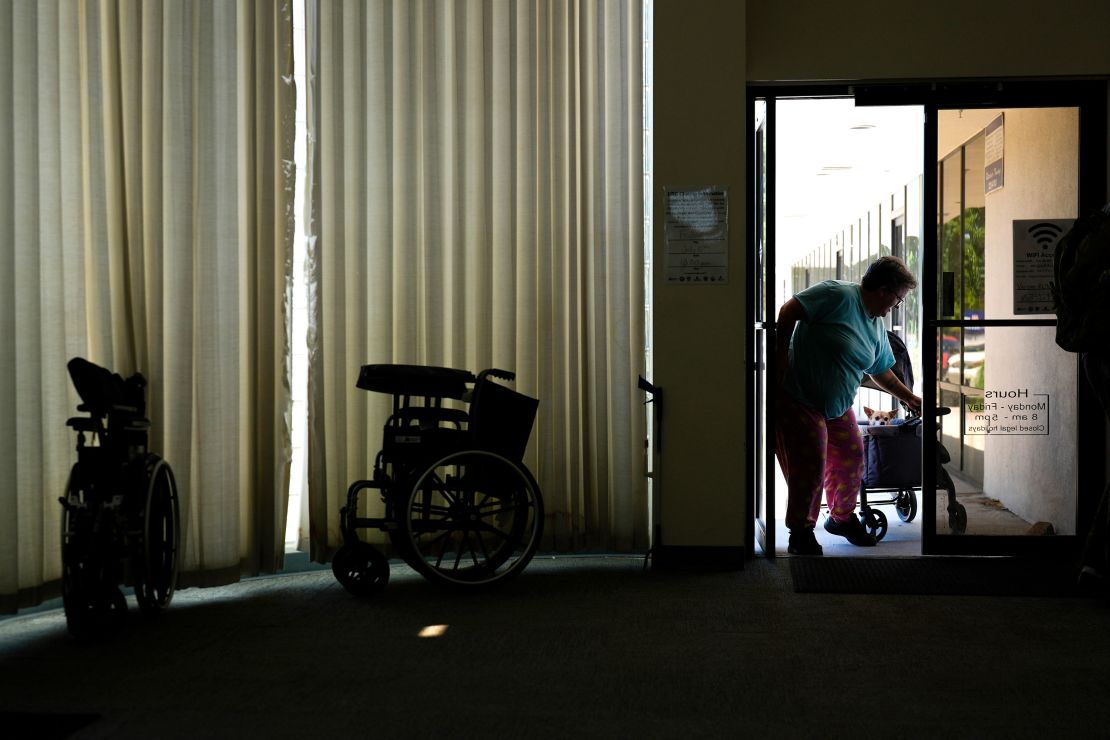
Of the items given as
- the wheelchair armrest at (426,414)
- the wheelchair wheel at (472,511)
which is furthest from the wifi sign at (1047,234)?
the wheelchair armrest at (426,414)

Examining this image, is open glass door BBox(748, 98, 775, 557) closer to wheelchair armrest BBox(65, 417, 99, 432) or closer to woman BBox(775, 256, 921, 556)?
woman BBox(775, 256, 921, 556)

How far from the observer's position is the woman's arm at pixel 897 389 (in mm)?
5586

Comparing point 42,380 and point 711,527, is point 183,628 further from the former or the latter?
point 711,527

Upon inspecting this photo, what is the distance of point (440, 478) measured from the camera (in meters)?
4.56

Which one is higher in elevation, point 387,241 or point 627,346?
point 387,241

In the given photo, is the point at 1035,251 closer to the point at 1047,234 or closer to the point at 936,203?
the point at 1047,234

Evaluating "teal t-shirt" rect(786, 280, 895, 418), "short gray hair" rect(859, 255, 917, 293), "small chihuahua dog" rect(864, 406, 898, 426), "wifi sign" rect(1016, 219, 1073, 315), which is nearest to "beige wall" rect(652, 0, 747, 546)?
"teal t-shirt" rect(786, 280, 895, 418)

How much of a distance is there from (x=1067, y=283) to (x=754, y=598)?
1.78m

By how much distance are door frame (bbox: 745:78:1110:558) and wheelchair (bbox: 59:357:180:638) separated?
2.68 metres

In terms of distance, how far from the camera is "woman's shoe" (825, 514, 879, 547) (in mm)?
5551

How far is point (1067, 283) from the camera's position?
14.1ft

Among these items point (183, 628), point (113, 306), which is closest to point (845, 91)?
point (113, 306)

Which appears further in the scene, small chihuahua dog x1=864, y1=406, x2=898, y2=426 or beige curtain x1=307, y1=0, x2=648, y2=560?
small chihuahua dog x1=864, y1=406, x2=898, y2=426

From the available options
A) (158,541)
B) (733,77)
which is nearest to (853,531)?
(733,77)
